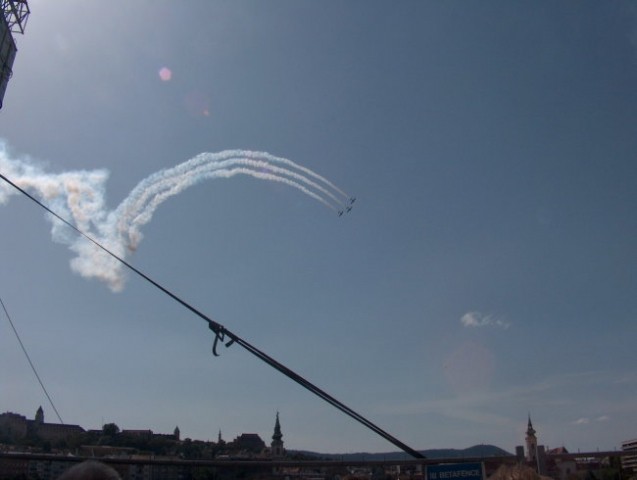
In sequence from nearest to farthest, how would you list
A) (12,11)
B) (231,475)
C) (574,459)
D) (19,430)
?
(231,475) → (574,459) → (12,11) → (19,430)

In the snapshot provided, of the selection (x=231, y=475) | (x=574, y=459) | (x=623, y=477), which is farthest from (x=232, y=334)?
(x=623, y=477)

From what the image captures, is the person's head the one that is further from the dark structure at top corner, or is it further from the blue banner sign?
the dark structure at top corner

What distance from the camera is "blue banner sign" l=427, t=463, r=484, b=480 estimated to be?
24.4 ft

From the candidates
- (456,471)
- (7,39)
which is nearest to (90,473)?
(456,471)

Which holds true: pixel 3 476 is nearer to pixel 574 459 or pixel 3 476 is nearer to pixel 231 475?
pixel 231 475

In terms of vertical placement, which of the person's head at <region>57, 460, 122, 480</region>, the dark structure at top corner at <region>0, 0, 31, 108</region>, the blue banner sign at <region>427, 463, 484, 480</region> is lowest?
the person's head at <region>57, 460, 122, 480</region>

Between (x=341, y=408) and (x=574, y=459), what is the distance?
4239 millimetres

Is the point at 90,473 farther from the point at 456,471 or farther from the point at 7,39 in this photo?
the point at 7,39

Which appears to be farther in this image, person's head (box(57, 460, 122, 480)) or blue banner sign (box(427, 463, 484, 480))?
blue banner sign (box(427, 463, 484, 480))

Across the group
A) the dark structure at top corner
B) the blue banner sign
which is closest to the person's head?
the blue banner sign

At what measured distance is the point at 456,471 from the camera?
7.54 metres

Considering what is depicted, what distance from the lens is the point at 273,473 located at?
721 cm

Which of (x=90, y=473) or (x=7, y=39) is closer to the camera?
(x=90, y=473)

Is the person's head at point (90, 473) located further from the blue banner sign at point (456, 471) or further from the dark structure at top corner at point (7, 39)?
the dark structure at top corner at point (7, 39)
